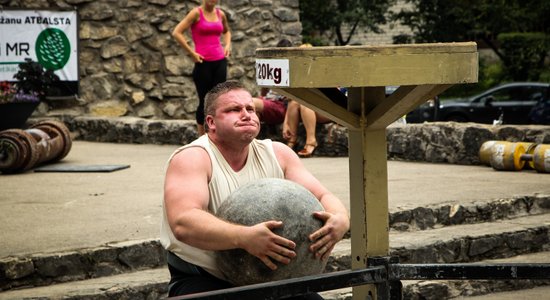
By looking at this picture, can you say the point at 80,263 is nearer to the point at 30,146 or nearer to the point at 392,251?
the point at 392,251

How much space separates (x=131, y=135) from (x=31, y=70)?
5.32 feet

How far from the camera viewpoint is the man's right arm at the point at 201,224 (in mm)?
3768

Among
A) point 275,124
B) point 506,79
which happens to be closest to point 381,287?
point 275,124

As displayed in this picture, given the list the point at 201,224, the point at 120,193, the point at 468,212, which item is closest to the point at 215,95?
the point at 201,224

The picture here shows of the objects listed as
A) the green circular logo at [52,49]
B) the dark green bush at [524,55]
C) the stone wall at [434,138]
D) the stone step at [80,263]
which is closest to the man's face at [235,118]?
the stone step at [80,263]

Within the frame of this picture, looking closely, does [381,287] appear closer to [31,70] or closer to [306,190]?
[306,190]

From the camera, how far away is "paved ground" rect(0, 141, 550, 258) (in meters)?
6.31

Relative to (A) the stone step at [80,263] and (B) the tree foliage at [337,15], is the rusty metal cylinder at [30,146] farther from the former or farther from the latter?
(B) the tree foliage at [337,15]

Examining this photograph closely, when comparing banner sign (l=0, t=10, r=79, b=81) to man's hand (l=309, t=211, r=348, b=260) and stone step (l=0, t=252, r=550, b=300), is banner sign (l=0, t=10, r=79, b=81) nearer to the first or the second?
stone step (l=0, t=252, r=550, b=300)

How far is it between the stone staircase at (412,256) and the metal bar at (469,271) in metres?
1.75

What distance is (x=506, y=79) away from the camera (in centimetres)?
3238

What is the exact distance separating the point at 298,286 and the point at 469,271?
88 centimetres

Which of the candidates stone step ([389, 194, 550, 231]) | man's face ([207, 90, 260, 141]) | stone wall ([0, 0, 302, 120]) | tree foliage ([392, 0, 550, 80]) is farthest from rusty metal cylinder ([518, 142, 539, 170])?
tree foliage ([392, 0, 550, 80])

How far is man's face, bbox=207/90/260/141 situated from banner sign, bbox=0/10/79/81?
9.93 m
